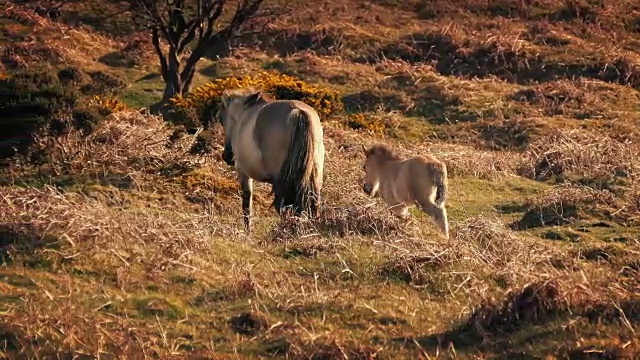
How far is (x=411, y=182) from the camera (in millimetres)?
13422

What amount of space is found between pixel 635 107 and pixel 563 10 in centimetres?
1146

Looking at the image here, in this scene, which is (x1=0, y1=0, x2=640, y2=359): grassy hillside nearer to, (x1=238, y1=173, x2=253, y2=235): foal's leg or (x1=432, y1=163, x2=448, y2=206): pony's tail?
(x1=238, y1=173, x2=253, y2=235): foal's leg

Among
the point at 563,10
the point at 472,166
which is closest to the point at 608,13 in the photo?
the point at 563,10

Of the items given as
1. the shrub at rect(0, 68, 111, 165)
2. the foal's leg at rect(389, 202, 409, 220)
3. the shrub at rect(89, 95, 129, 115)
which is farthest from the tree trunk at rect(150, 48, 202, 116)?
the foal's leg at rect(389, 202, 409, 220)

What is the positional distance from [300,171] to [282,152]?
420mm

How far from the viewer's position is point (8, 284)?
8961 millimetres

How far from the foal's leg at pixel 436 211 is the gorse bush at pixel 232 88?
20.0 feet

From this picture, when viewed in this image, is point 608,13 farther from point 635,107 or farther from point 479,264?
point 479,264

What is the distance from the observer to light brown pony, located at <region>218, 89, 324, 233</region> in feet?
42.2

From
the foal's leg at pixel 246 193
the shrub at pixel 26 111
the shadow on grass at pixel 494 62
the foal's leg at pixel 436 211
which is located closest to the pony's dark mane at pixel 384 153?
the foal's leg at pixel 436 211

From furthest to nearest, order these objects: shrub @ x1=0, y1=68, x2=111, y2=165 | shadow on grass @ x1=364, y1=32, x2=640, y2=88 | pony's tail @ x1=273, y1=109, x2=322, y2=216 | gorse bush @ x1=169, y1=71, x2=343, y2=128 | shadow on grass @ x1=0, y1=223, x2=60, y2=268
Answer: shadow on grass @ x1=364, y1=32, x2=640, y2=88 < gorse bush @ x1=169, y1=71, x2=343, y2=128 < shrub @ x1=0, y1=68, x2=111, y2=165 < pony's tail @ x1=273, y1=109, x2=322, y2=216 < shadow on grass @ x1=0, y1=223, x2=60, y2=268

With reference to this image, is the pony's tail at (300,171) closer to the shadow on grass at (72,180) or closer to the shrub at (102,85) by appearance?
the shadow on grass at (72,180)

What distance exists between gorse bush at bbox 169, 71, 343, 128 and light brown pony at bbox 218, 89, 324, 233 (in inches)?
173

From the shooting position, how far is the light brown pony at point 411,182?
13.2m
